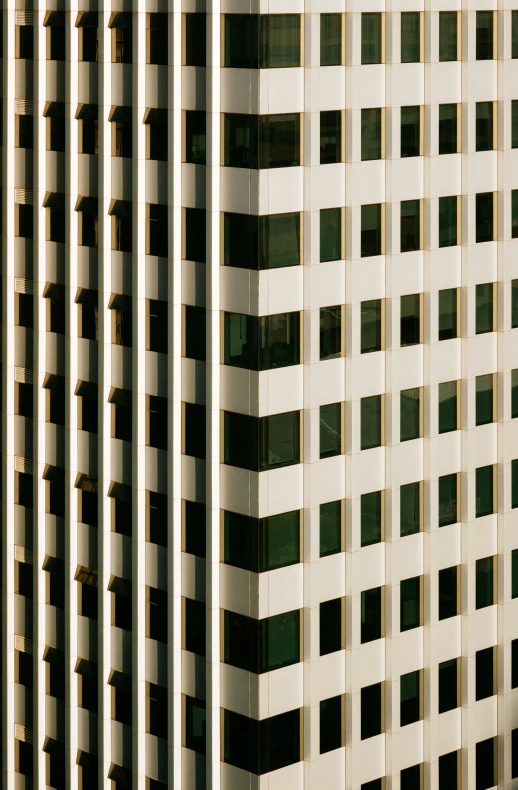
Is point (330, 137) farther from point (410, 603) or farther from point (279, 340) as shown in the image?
point (410, 603)

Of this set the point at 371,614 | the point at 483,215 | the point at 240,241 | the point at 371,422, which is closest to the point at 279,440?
the point at 371,422

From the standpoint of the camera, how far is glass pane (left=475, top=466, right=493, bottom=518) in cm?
7644

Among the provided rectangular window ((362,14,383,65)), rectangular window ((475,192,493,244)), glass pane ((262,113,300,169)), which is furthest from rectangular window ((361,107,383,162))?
rectangular window ((475,192,493,244))

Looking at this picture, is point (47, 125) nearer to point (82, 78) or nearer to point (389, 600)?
point (82, 78)

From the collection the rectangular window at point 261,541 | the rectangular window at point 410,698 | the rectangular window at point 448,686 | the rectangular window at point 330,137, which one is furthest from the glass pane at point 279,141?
the rectangular window at point 448,686

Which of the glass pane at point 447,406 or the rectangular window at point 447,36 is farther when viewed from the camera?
the glass pane at point 447,406

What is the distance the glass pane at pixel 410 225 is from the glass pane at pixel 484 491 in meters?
10.1

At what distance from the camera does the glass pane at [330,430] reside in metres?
70.2

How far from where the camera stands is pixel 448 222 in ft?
241

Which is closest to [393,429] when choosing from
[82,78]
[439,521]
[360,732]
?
[439,521]

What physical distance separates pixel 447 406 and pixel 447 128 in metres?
10.9

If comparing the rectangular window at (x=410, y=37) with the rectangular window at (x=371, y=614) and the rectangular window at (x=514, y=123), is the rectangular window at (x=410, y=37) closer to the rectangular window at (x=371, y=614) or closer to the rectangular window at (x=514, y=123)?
the rectangular window at (x=514, y=123)

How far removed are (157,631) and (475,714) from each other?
14.0 metres

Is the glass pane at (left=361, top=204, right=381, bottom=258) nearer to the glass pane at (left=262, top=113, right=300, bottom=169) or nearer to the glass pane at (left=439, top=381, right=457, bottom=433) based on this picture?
the glass pane at (left=262, top=113, right=300, bottom=169)
